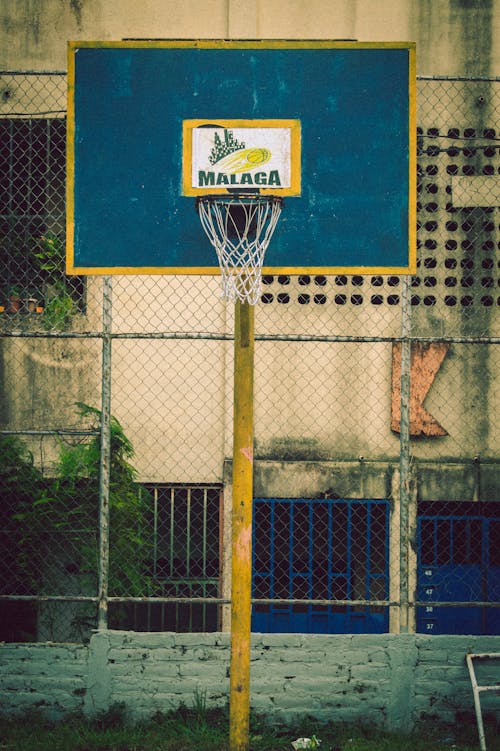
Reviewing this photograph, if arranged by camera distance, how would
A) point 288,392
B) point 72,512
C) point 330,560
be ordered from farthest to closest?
point 288,392 → point 330,560 → point 72,512

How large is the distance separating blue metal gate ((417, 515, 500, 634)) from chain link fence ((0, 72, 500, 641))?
0.9 inches

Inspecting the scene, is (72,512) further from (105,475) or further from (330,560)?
(330,560)

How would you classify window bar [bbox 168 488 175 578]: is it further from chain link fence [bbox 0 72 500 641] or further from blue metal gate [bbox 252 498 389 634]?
blue metal gate [bbox 252 498 389 634]

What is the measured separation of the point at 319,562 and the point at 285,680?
9.76 ft

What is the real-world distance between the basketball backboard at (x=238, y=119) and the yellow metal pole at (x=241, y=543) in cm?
65

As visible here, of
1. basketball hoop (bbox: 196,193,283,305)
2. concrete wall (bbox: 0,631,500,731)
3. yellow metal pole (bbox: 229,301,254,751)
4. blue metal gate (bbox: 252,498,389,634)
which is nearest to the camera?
yellow metal pole (bbox: 229,301,254,751)

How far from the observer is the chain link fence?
7.88 metres

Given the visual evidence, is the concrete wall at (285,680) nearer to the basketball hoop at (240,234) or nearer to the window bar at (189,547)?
the window bar at (189,547)

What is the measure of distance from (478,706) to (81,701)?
2682mm

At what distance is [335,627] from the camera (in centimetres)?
805

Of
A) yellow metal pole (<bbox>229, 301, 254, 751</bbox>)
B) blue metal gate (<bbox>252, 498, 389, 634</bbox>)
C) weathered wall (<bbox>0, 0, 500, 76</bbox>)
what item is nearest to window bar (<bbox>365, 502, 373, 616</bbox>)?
blue metal gate (<bbox>252, 498, 389, 634</bbox>)

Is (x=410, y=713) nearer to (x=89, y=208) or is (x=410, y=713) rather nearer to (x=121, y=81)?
(x=89, y=208)

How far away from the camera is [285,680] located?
5.45 m

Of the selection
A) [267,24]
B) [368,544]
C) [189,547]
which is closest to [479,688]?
[368,544]
